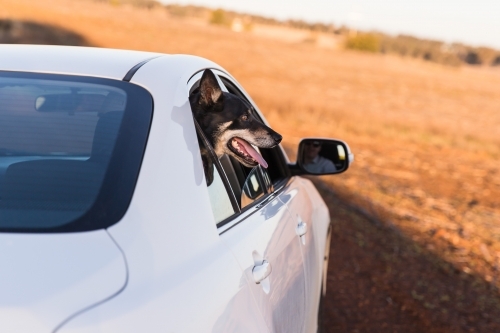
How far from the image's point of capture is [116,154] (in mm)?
2035

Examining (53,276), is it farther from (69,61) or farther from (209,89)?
(209,89)

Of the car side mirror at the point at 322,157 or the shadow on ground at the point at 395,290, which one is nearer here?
the car side mirror at the point at 322,157

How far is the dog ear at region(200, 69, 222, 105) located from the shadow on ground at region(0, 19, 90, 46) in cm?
2953

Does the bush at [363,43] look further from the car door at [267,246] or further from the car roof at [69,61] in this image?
the car roof at [69,61]

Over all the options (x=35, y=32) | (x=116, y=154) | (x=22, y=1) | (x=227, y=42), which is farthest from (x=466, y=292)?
(x=22, y=1)

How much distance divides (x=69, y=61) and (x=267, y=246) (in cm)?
96

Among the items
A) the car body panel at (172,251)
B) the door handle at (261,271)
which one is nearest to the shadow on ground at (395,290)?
the door handle at (261,271)

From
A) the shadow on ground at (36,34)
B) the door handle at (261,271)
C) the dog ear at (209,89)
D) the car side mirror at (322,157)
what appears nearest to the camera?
the door handle at (261,271)

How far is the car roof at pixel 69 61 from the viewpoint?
2.44 meters

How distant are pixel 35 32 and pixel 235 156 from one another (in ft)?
112

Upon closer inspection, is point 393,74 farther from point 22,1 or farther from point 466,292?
point 466,292

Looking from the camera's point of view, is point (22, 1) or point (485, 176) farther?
point (22, 1)

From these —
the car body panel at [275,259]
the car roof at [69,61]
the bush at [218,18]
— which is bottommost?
the bush at [218,18]

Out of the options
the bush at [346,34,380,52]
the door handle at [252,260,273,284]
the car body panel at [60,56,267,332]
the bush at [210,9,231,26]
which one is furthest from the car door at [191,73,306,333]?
the bush at [210,9,231,26]
